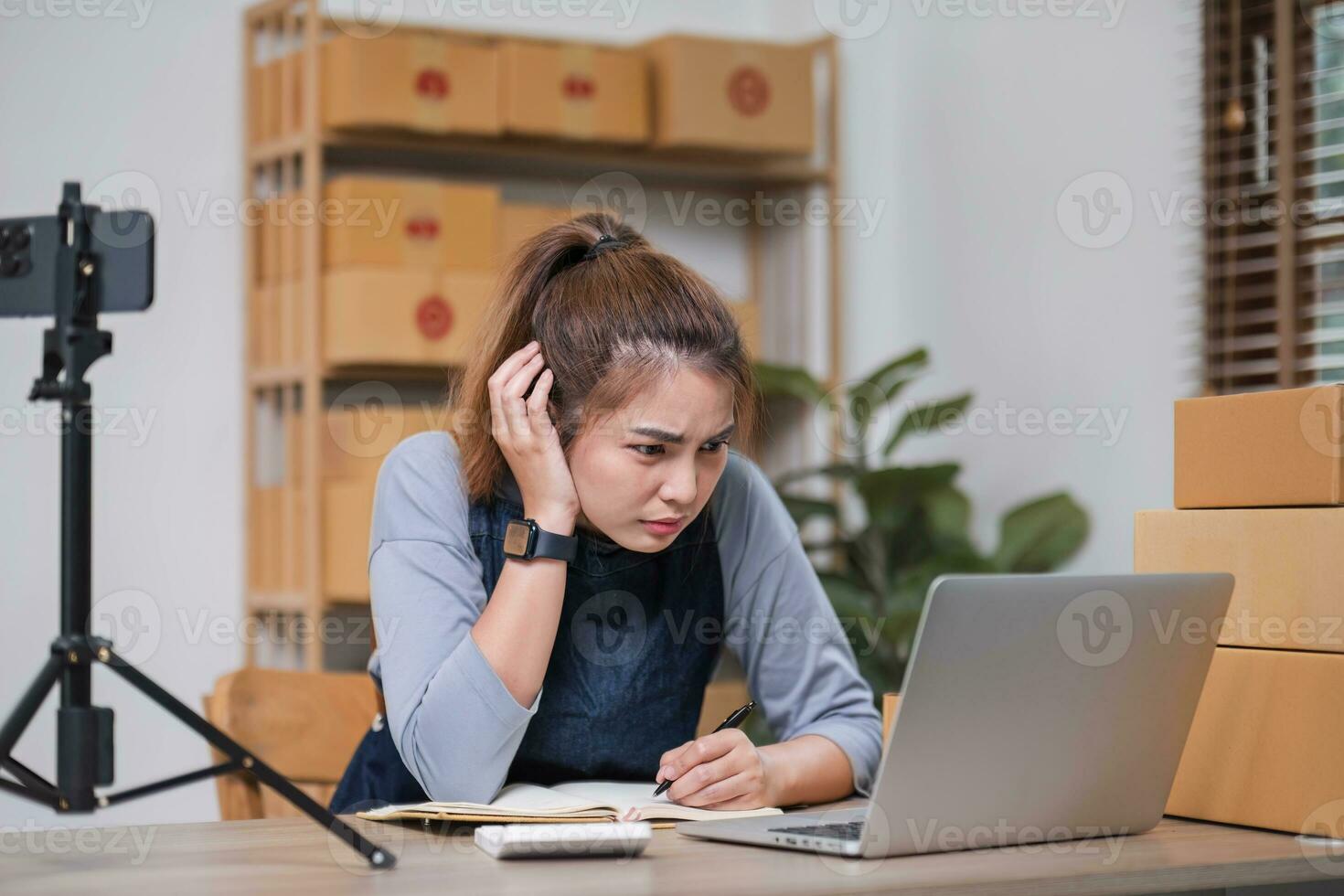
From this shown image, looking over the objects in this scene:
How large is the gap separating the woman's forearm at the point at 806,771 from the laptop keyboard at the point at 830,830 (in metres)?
0.17

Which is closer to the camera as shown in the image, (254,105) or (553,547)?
(553,547)

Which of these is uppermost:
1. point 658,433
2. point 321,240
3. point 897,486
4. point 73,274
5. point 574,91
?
point 574,91

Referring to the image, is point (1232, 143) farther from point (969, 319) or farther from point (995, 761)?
Answer: point (995, 761)

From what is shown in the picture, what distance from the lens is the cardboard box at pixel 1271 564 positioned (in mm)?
1226

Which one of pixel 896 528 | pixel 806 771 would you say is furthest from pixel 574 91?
pixel 806 771

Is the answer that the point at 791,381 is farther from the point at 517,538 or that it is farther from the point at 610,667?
the point at 517,538

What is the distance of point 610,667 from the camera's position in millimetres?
1512

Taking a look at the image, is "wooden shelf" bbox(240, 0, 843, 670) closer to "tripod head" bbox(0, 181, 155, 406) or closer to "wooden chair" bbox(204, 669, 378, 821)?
"wooden chair" bbox(204, 669, 378, 821)

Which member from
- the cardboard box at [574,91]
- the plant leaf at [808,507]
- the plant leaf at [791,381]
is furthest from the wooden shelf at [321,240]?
the plant leaf at [808,507]

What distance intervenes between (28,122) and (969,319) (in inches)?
78.2

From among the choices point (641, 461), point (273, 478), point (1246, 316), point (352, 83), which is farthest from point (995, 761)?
point (273, 478)

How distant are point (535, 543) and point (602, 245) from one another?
32 cm

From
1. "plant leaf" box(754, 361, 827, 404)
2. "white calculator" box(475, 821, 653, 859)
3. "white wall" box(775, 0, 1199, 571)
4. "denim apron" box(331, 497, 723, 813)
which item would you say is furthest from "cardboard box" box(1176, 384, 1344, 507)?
"plant leaf" box(754, 361, 827, 404)

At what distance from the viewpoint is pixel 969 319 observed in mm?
3369
